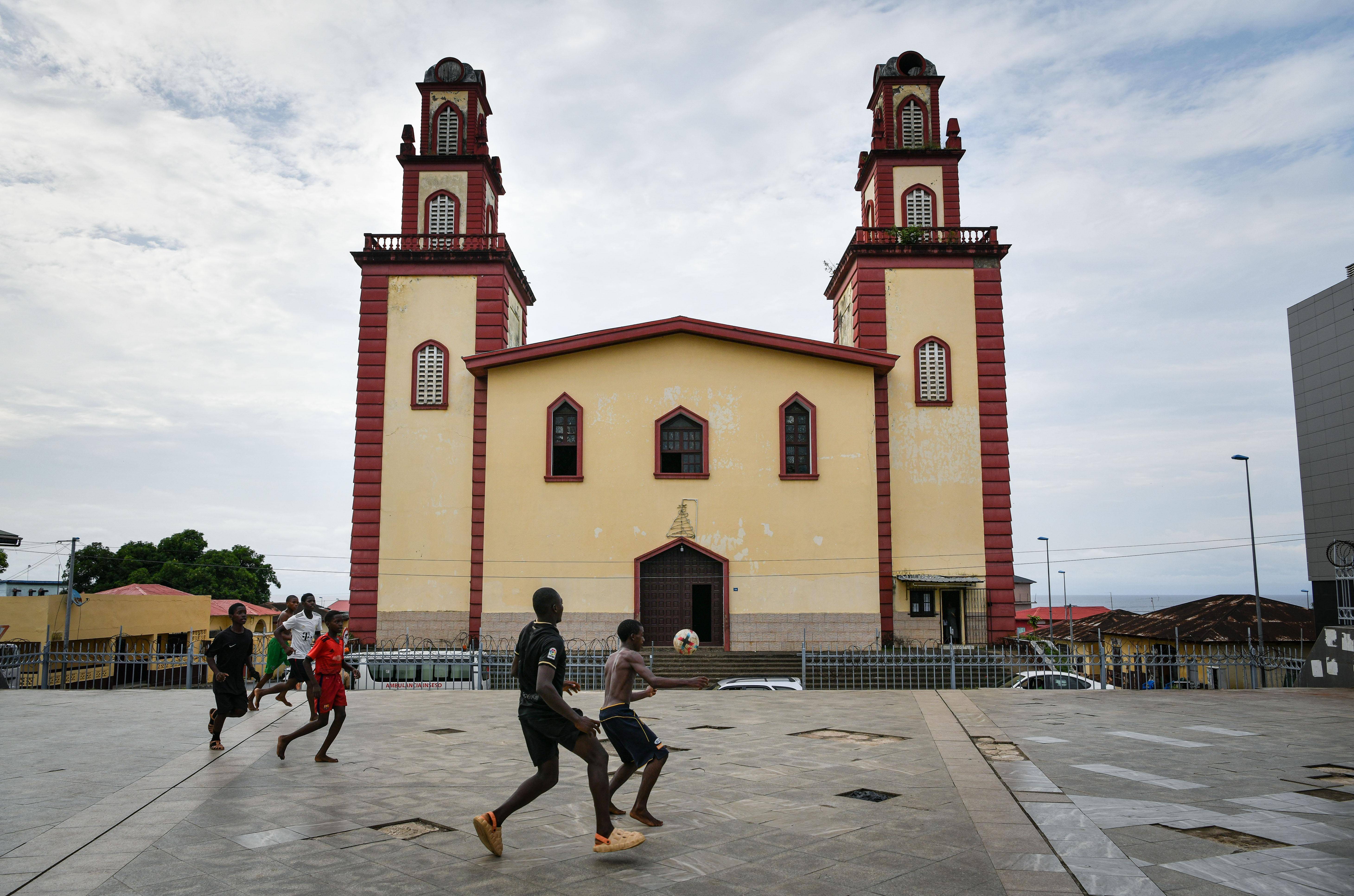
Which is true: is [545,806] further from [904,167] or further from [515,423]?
[904,167]

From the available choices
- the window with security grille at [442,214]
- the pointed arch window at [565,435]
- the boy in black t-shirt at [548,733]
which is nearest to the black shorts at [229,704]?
the boy in black t-shirt at [548,733]

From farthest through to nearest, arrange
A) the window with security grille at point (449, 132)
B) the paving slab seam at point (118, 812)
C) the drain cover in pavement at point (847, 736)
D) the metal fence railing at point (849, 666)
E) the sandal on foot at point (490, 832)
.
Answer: the window with security grille at point (449, 132) < the metal fence railing at point (849, 666) < the drain cover in pavement at point (847, 736) < the sandal on foot at point (490, 832) < the paving slab seam at point (118, 812)

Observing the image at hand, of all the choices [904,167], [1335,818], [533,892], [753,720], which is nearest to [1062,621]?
[904,167]

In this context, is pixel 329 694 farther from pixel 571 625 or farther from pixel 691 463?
→ pixel 691 463

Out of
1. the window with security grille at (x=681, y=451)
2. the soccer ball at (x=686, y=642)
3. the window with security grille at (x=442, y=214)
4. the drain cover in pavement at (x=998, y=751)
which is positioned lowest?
the drain cover in pavement at (x=998, y=751)

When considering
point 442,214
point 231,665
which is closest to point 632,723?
point 231,665

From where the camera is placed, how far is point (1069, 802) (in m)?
7.83

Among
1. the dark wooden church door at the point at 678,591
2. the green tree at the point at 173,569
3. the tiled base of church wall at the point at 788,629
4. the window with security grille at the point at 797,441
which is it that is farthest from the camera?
the green tree at the point at 173,569

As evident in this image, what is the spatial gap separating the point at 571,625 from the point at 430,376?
8.47 metres

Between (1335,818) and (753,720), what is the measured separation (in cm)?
751

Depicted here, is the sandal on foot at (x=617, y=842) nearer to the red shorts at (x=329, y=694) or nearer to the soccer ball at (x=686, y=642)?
the soccer ball at (x=686, y=642)

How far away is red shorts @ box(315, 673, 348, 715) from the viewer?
1003 cm

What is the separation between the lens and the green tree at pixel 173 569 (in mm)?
60438

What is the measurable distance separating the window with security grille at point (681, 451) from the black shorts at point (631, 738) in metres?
19.9
